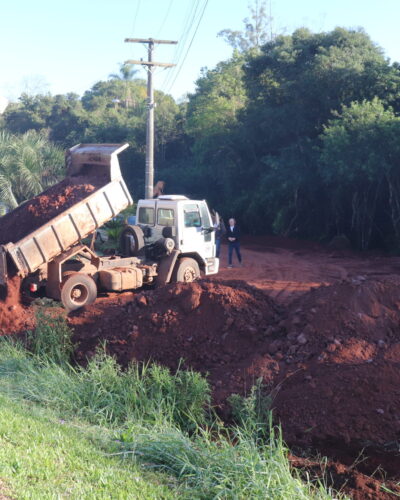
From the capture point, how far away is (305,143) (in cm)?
2648

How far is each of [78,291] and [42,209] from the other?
1975 mm

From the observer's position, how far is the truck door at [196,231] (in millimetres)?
14539

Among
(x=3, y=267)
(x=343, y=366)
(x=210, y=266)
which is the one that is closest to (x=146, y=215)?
(x=210, y=266)

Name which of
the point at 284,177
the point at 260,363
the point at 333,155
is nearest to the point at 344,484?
the point at 260,363

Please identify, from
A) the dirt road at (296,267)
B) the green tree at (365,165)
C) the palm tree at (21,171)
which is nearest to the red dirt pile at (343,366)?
the dirt road at (296,267)

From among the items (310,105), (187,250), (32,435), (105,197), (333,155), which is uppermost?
(310,105)

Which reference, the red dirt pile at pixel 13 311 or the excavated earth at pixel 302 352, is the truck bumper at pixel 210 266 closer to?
the excavated earth at pixel 302 352

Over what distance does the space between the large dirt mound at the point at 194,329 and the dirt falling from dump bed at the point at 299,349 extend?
0.06 feet

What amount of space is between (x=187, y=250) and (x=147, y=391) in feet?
23.7

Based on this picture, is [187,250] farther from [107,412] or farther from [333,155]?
[333,155]

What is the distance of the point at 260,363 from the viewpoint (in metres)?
8.17

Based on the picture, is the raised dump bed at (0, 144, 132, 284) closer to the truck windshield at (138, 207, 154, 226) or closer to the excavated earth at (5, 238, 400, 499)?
the truck windshield at (138, 207, 154, 226)

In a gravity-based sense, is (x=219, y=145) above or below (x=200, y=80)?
below

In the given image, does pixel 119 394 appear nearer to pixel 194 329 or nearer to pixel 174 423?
pixel 174 423
